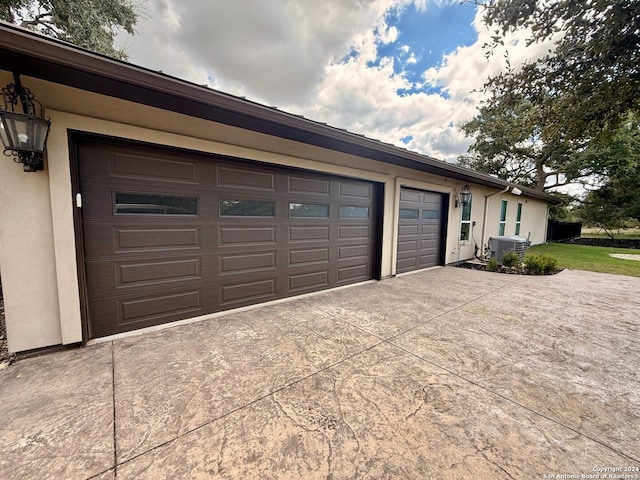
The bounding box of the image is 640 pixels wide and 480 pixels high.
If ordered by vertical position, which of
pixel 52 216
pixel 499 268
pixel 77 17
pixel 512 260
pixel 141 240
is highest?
pixel 77 17

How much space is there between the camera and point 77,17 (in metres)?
5.20

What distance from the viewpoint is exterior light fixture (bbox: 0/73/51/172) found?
2.11 metres

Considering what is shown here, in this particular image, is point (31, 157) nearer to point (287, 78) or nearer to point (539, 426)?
point (539, 426)

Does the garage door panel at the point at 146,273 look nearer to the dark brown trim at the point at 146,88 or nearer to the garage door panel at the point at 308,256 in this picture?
the garage door panel at the point at 308,256

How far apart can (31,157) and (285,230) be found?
295cm

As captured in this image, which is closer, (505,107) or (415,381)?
(415,381)

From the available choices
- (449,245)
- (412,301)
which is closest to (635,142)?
(449,245)

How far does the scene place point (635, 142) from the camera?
12.8 m

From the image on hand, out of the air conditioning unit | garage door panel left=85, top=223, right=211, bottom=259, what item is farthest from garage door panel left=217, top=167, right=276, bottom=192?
the air conditioning unit

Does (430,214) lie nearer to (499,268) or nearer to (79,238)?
(499,268)

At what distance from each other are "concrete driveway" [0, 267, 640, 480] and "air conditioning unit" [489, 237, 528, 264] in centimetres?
449

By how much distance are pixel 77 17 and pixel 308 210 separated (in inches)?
252

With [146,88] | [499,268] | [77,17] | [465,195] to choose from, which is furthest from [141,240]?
[499,268]

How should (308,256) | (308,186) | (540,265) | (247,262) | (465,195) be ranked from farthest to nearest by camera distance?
(465,195) → (540,265) → (308,256) → (308,186) → (247,262)
